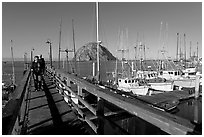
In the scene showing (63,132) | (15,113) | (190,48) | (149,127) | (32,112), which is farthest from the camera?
(190,48)

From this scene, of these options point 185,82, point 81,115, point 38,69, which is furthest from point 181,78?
point 81,115

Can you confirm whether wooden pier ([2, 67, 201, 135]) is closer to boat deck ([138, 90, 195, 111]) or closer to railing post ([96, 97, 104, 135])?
railing post ([96, 97, 104, 135])

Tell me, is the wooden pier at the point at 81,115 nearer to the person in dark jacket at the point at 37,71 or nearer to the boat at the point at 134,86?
the person in dark jacket at the point at 37,71

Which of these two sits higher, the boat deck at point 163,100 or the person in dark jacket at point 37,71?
the person in dark jacket at point 37,71

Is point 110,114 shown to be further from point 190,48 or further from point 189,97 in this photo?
point 190,48

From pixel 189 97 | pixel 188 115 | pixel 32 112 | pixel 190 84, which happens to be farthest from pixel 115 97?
pixel 190 84

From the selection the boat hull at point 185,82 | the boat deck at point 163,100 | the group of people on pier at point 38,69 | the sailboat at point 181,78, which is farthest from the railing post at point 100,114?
the boat hull at point 185,82

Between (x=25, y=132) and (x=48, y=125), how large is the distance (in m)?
0.47

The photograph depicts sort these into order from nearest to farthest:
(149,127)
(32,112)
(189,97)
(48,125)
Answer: (48,125), (32,112), (149,127), (189,97)

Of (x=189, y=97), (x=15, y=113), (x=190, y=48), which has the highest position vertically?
(x=190, y=48)

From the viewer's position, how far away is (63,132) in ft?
11.4

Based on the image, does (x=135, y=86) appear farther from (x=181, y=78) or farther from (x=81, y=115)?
(x=81, y=115)

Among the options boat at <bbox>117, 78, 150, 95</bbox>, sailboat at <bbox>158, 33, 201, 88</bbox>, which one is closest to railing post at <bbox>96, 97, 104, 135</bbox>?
boat at <bbox>117, 78, 150, 95</bbox>

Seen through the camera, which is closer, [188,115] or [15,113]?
[15,113]
